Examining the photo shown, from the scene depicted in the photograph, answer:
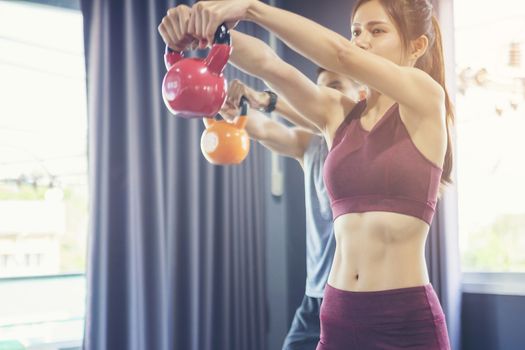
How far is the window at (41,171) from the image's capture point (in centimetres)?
215

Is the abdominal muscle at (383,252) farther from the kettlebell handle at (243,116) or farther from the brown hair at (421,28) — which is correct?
the kettlebell handle at (243,116)

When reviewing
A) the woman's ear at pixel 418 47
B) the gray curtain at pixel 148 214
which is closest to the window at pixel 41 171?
the gray curtain at pixel 148 214

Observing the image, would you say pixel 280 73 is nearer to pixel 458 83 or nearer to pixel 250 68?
pixel 250 68

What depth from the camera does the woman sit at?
37.3 inches

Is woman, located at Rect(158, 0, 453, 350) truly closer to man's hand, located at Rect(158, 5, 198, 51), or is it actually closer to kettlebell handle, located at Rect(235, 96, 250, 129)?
man's hand, located at Rect(158, 5, 198, 51)

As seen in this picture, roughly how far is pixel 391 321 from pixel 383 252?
127 millimetres

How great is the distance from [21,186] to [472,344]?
6.39 feet

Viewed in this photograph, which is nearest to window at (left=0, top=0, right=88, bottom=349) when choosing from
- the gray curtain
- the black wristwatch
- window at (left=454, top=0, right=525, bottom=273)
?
the gray curtain

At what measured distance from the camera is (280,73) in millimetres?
1115

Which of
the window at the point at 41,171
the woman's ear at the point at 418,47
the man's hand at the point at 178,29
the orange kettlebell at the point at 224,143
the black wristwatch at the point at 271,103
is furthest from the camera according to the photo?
the window at the point at 41,171

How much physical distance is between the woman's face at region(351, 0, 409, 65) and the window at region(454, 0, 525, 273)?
4.91 feet

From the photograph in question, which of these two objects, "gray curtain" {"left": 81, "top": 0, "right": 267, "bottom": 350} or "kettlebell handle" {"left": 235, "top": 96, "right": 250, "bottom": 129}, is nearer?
"kettlebell handle" {"left": 235, "top": 96, "right": 250, "bottom": 129}

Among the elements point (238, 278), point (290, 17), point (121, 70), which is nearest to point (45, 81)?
point (121, 70)

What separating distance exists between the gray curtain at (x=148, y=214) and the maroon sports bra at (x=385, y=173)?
1.20 meters
